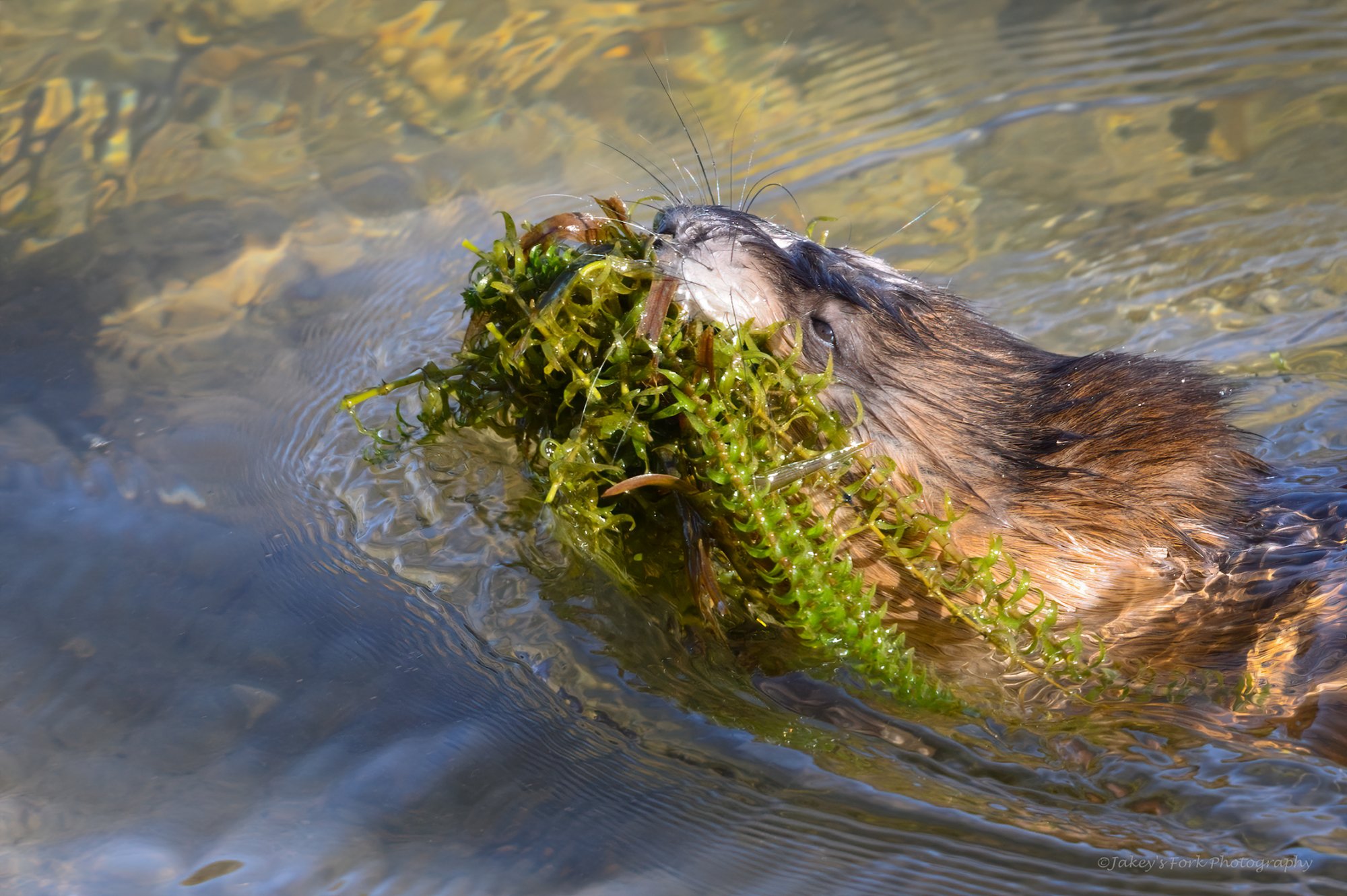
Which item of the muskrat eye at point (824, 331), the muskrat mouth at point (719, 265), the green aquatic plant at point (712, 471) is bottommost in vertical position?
the green aquatic plant at point (712, 471)

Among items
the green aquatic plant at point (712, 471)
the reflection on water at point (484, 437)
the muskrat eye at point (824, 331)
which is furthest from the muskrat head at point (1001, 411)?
the reflection on water at point (484, 437)

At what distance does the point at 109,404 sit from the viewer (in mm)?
4926

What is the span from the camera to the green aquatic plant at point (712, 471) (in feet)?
10.6

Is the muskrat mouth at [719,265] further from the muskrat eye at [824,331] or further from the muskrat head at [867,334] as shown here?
the muskrat eye at [824,331]

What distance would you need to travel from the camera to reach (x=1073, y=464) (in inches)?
153

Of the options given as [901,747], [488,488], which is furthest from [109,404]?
[901,747]

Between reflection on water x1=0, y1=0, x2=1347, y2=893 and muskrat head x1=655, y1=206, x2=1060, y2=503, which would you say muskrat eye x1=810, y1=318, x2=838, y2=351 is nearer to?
muskrat head x1=655, y1=206, x2=1060, y2=503

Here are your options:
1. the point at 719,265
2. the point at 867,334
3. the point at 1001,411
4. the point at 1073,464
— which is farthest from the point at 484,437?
the point at 1073,464

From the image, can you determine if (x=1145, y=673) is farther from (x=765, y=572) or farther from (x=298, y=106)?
(x=298, y=106)

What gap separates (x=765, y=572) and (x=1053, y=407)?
4.14 feet

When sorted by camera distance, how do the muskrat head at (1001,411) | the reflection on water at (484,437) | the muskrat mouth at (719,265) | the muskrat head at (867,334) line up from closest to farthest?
the reflection on water at (484,437) < the muskrat mouth at (719,265) < the muskrat head at (867,334) < the muskrat head at (1001,411)

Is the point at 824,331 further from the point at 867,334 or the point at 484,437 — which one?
the point at 484,437

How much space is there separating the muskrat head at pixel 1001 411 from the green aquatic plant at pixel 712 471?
121 millimetres

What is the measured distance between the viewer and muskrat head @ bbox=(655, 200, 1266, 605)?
3.61m
